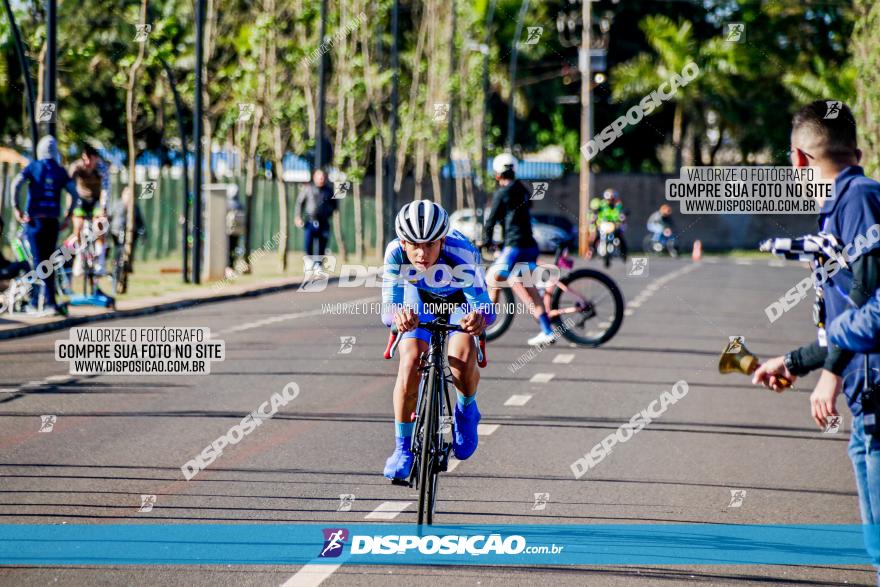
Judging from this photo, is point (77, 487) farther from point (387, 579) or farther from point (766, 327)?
point (766, 327)

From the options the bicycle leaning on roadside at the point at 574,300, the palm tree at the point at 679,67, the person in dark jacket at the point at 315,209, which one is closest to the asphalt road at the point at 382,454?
the bicycle leaning on roadside at the point at 574,300

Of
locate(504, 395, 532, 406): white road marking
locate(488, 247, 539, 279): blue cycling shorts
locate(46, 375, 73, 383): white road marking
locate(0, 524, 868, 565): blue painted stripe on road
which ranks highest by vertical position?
locate(488, 247, 539, 279): blue cycling shorts

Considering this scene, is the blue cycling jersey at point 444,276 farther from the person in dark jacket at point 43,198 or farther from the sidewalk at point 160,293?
the person in dark jacket at point 43,198

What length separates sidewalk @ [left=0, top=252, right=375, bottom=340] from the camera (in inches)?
672

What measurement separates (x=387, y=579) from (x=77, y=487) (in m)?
2.58

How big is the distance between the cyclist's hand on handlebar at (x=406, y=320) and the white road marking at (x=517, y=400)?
4.94 m

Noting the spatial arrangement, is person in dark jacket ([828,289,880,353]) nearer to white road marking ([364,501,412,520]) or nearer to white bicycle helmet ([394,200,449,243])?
white bicycle helmet ([394,200,449,243])

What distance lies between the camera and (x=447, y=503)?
774 centimetres

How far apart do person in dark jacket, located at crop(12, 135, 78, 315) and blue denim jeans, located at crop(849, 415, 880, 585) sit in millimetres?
13314

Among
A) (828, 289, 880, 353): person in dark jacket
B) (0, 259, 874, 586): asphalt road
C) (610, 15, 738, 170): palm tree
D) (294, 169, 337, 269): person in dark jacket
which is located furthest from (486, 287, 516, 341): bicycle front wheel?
(610, 15, 738, 170): palm tree

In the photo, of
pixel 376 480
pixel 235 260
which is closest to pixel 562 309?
pixel 376 480

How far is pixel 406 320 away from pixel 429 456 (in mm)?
669

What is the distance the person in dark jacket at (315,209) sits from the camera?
2850cm

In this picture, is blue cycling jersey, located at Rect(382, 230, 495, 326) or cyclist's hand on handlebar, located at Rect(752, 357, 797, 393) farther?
blue cycling jersey, located at Rect(382, 230, 495, 326)
